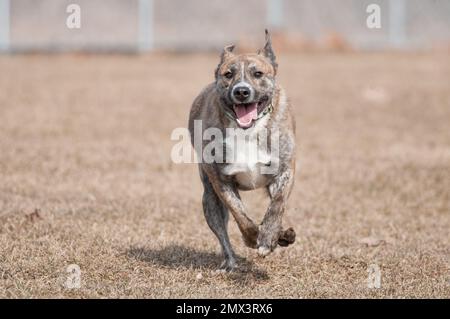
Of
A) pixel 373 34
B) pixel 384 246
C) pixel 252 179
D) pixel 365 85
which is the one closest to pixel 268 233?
pixel 252 179

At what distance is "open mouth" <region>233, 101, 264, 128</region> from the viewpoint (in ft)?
20.2

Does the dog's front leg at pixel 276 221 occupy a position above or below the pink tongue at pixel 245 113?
below

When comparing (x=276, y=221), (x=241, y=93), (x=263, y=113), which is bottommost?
(x=276, y=221)

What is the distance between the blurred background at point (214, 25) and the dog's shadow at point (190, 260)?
52.8ft

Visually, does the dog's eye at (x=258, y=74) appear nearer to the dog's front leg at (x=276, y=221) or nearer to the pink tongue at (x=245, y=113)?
the pink tongue at (x=245, y=113)

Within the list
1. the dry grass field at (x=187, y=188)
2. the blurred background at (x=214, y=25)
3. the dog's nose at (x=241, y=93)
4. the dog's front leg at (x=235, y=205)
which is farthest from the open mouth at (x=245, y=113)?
the blurred background at (x=214, y=25)

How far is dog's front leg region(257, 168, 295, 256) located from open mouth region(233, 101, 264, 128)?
462 millimetres

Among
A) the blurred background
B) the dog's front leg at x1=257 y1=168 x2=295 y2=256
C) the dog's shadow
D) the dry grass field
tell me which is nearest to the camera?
the dog's front leg at x1=257 y1=168 x2=295 y2=256

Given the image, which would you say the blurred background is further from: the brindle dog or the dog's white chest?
the dog's white chest

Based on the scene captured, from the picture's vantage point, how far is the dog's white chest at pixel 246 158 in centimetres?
622

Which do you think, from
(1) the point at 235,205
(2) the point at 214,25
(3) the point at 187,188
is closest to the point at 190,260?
(1) the point at 235,205

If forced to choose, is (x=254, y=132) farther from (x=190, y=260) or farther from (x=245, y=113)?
(x=190, y=260)

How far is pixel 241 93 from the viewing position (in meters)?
6.05

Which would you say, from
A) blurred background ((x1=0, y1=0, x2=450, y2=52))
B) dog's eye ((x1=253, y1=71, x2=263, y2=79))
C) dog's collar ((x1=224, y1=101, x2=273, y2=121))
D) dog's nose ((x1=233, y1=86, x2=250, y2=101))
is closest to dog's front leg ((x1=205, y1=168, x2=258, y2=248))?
dog's collar ((x1=224, y1=101, x2=273, y2=121))
